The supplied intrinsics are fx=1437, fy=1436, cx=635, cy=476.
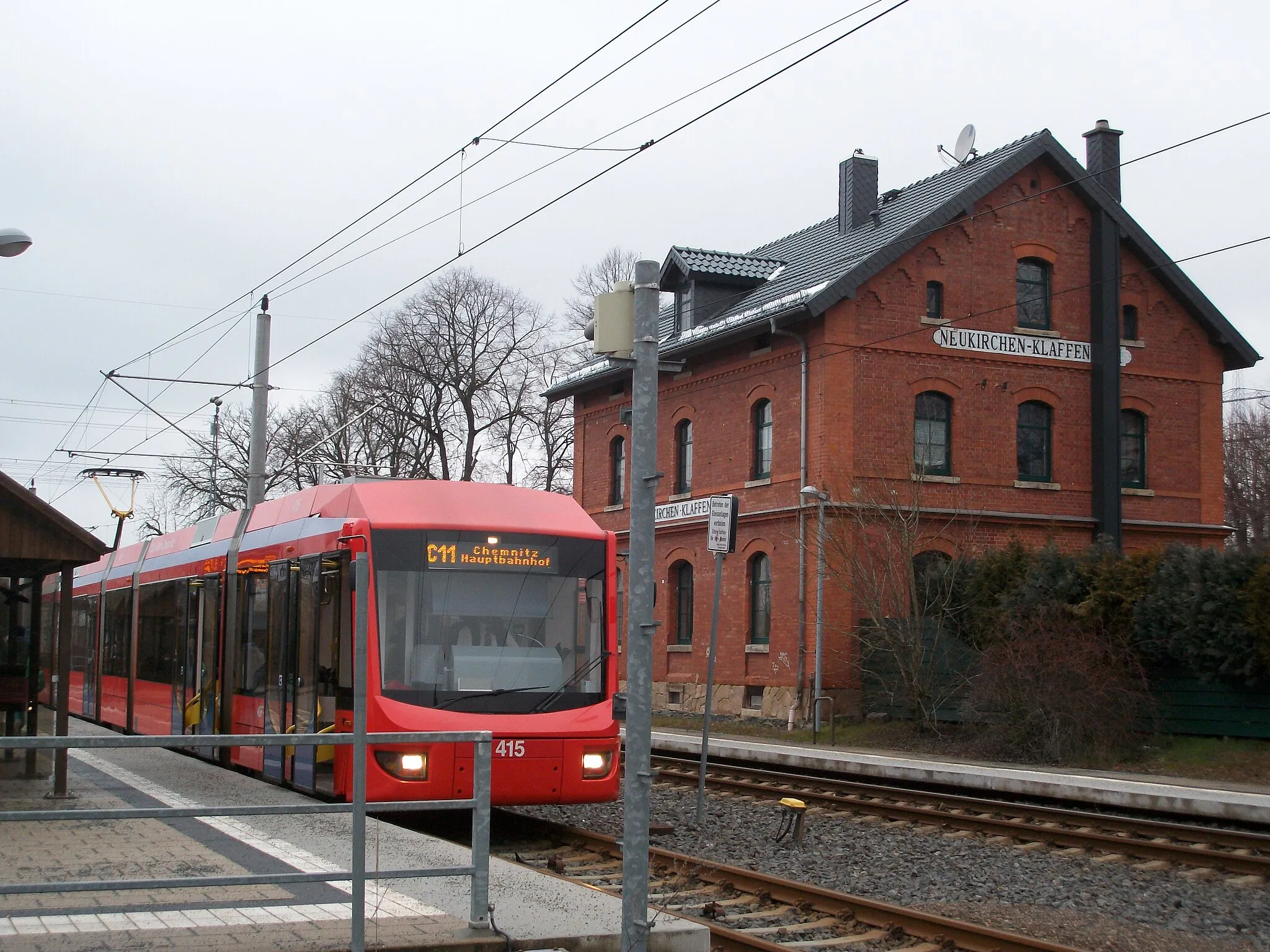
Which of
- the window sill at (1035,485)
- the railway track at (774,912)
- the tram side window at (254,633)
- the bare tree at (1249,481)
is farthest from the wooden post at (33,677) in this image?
the bare tree at (1249,481)

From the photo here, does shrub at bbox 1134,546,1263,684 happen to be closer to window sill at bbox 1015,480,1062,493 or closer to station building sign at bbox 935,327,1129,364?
window sill at bbox 1015,480,1062,493

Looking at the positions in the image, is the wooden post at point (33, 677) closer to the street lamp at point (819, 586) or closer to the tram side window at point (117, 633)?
the tram side window at point (117, 633)

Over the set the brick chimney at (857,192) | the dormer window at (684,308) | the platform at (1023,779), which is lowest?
the platform at (1023,779)

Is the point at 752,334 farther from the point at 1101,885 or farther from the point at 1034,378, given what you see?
the point at 1101,885

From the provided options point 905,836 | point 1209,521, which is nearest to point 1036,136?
point 1209,521

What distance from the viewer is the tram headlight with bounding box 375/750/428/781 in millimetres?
11414

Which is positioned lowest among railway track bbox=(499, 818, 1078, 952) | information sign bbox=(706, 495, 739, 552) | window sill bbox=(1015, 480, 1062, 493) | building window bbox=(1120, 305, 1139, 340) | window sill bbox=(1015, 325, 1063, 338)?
railway track bbox=(499, 818, 1078, 952)

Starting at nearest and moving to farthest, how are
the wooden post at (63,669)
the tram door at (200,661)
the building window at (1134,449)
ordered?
the wooden post at (63,669), the tram door at (200,661), the building window at (1134,449)

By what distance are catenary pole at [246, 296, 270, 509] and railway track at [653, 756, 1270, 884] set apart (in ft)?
29.9

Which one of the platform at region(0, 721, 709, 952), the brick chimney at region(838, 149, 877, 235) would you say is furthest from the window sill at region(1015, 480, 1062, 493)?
the platform at region(0, 721, 709, 952)

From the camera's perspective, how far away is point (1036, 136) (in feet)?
101

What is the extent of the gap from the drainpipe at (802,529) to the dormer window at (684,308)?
5.39 meters

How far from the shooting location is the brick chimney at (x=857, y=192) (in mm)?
34594

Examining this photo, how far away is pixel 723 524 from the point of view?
45.9 ft
